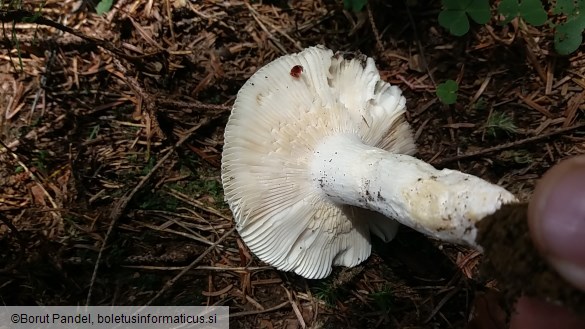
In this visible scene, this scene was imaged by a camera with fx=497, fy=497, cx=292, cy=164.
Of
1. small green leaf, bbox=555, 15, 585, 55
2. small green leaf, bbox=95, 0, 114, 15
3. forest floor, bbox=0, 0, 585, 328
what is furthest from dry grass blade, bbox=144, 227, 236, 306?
small green leaf, bbox=555, 15, 585, 55

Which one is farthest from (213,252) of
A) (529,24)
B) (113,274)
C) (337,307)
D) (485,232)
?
(529,24)

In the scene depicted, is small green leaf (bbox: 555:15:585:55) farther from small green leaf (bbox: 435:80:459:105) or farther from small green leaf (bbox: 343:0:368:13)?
small green leaf (bbox: 343:0:368:13)

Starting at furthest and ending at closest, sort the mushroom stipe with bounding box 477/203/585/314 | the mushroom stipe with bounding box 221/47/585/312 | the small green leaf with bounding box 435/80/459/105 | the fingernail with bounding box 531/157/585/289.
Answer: the small green leaf with bounding box 435/80/459/105 → the mushroom stipe with bounding box 221/47/585/312 → the mushroom stipe with bounding box 477/203/585/314 → the fingernail with bounding box 531/157/585/289

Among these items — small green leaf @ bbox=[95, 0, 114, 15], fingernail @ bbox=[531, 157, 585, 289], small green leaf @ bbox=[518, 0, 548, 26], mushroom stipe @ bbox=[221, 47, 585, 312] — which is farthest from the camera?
small green leaf @ bbox=[95, 0, 114, 15]

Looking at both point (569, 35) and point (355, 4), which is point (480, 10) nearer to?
point (569, 35)

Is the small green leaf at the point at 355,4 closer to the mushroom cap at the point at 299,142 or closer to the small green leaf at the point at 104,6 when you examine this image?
the mushroom cap at the point at 299,142

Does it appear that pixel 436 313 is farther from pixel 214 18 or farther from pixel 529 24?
pixel 214 18

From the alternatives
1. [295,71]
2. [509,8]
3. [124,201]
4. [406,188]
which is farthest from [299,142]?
[509,8]

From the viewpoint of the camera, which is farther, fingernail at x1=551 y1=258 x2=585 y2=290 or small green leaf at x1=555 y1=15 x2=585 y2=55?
small green leaf at x1=555 y1=15 x2=585 y2=55
